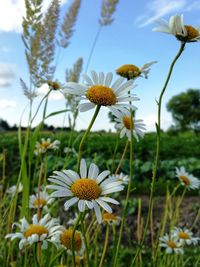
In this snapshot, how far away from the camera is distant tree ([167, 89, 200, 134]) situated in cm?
2303

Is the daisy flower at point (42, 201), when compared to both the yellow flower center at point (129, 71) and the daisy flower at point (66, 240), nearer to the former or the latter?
the daisy flower at point (66, 240)

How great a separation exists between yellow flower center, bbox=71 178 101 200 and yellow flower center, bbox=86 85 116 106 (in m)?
0.21

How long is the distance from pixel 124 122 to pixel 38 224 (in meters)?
0.50

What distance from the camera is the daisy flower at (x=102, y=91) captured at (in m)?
1.17

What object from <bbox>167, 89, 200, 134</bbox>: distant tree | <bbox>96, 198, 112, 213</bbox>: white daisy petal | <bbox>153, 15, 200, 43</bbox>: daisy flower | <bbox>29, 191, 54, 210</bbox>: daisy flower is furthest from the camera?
<bbox>167, 89, 200, 134</bbox>: distant tree

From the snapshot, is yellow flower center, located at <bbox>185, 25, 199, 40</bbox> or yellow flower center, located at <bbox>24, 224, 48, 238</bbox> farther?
yellow flower center, located at <bbox>24, 224, 48, 238</bbox>

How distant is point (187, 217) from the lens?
14.7 feet

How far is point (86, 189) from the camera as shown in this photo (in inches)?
43.7

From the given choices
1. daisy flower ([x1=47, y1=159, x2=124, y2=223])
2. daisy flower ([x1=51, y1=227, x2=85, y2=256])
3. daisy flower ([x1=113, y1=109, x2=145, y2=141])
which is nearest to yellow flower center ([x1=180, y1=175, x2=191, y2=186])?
daisy flower ([x1=113, y1=109, x2=145, y2=141])

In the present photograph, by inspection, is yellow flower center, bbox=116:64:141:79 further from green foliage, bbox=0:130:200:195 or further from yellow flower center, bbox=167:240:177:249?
green foliage, bbox=0:130:200:195

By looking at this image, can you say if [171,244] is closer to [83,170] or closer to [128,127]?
[128,127]

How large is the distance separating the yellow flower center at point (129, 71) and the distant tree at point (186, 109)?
21.4 meters

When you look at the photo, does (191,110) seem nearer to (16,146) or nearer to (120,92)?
(16,146)

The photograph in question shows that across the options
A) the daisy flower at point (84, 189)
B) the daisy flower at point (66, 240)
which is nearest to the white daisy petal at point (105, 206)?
the daisy flower at point (84, 189)
